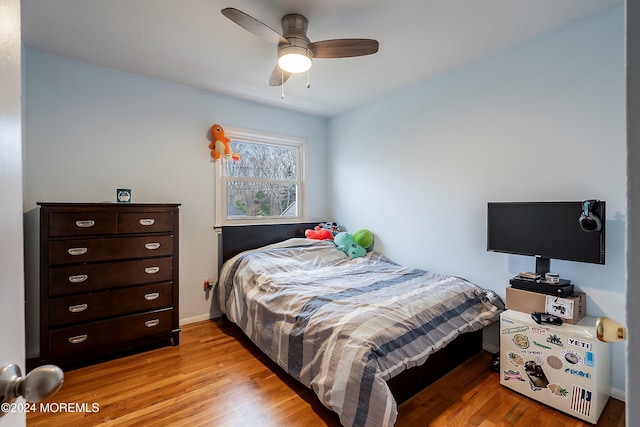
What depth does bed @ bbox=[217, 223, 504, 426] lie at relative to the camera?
156 cm

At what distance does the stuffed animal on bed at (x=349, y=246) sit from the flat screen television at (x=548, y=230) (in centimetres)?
138

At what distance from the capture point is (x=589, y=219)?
1.85 m

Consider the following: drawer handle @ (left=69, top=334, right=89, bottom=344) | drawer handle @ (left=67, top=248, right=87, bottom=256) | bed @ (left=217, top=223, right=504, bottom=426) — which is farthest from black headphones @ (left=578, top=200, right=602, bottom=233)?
drawer handle @ (left=69, top=334, right=89, bottom=344)

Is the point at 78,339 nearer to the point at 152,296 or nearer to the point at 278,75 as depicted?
the point at 152,296

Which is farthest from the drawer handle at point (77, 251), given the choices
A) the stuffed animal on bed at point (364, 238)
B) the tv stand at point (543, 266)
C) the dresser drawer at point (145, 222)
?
the tv stand at point (543, 266)

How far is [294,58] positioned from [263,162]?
1.87 m

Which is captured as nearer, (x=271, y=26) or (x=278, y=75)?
(x=271, y=26)

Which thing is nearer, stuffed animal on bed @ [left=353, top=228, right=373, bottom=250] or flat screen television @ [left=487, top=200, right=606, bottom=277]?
flat screen television @ [left=487, top=200, right=606, bottom=277]

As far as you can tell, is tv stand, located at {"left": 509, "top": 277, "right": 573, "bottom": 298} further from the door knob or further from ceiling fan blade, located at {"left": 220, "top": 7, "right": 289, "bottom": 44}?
the door knob

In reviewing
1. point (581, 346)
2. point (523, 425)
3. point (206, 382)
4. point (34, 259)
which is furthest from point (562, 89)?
point (34, 259)

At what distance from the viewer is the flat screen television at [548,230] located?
6.11ft

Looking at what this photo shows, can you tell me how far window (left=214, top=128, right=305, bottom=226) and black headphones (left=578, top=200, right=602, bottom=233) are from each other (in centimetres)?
289

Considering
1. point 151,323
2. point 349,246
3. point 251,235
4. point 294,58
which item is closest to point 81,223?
point 151,323

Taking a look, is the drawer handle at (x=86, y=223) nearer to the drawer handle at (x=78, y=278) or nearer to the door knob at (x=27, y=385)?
the drawer handle at (x=78, y=278)
